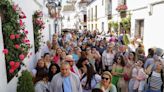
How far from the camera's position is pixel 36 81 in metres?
5.55

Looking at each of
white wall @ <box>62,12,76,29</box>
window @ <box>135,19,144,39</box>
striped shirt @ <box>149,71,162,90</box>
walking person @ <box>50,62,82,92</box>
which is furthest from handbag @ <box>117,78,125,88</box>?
white wall @ <box>62,12,76,29</box>

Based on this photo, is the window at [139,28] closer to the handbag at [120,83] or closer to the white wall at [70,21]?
the handbag at [120,83]

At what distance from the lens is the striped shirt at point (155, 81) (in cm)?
612

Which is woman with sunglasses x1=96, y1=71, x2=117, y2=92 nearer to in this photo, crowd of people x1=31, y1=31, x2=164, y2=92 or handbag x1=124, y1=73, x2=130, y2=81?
crowd of people x1=31, y1=31, x2=164, y2=92

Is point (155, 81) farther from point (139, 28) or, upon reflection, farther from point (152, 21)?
point (139, 28)

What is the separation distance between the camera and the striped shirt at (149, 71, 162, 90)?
612 cm

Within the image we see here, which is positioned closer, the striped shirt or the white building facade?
the striped shirt

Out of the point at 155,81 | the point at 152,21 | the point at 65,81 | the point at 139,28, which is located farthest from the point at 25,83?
the point at 139,28

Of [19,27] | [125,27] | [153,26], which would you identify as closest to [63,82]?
[19,27]

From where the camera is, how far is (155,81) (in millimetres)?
6156

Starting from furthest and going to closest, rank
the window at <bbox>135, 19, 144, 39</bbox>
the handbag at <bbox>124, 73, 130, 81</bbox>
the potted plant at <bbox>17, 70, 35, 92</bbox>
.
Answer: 1. the window at <bbox>135, 19, 144, 39</bbox>
2. the handbag at <bbox>124, 73, 130, 81</bbox>
3. the potted plant at <bbox>17, 70, 35, 92</bbox>

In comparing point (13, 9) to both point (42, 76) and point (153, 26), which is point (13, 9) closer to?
point (42, 76)

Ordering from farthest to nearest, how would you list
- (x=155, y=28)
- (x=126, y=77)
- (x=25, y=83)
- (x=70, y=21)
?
1. (x=70, y=21)
2. (x=155, y=28)
3. (x=126, y=77)
4. (x=25, y=83)

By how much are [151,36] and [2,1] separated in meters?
11.5
